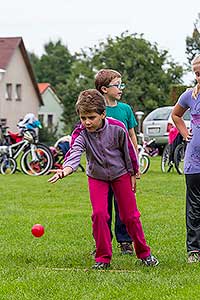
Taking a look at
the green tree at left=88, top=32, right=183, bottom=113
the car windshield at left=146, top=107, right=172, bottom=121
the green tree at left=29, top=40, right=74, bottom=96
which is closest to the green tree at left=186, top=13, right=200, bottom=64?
the green tree at left=88, top=32, right=183, bottom=113

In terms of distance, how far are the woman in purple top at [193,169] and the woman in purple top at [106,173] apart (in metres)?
0.48

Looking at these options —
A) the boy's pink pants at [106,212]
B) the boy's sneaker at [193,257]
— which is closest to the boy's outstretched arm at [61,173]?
the boy's pink pants at [106,212]

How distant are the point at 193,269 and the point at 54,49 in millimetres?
105618

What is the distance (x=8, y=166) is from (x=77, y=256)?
1291 cm

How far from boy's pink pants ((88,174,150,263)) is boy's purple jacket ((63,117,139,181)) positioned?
0.25ft

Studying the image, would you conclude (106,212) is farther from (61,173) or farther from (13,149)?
(13,149)

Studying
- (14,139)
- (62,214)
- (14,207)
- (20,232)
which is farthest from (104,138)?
(14,139)

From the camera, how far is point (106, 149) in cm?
709

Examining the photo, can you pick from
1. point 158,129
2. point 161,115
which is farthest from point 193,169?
point 161,115

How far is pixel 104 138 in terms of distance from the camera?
708 cm

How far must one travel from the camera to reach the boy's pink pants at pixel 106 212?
23.2ft

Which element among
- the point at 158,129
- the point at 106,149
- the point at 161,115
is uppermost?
the point at 161,115

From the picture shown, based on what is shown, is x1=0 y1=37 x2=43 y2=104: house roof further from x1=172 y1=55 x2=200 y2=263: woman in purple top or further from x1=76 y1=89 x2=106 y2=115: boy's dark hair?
x1=76 y1=89 x2=106 y2=115: boy's dark hair

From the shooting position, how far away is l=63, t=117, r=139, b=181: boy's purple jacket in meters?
7.08
